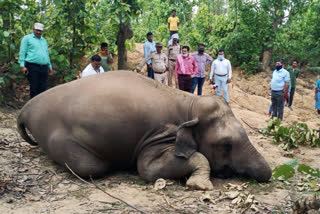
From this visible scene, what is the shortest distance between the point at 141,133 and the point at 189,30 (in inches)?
544

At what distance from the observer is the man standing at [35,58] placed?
722cm

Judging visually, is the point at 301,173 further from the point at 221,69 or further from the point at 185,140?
the point at 221,69

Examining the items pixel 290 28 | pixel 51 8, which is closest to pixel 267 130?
pixel 51 8

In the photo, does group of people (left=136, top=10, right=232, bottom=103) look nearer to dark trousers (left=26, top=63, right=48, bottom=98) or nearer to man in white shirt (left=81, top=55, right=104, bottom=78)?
man in white shirt (left=81, top=55, right=104, bottom=78)

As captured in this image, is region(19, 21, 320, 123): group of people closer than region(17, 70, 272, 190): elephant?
No

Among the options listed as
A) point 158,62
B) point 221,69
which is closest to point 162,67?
point 158,62

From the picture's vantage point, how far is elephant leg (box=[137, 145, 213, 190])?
15.6ft

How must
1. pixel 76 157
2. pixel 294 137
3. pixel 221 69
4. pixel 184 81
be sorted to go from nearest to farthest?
pixel 76 157 < pixel 294 137 < pixel 184 81 < pixel 221 69

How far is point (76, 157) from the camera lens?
4.78m

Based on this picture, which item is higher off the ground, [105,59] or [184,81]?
[105,59]

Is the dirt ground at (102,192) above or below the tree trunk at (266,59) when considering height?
below

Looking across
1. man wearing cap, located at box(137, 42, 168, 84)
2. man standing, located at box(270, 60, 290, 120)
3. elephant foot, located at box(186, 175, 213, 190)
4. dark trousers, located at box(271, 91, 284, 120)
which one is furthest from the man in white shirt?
dark trousers, located at box(271, 91, 284, 120)

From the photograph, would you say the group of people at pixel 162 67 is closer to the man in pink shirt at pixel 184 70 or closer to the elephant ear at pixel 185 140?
the man in pink shirt at pixel 184 70

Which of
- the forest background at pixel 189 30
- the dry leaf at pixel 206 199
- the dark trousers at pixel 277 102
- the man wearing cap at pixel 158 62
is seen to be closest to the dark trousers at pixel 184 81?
the man wearing cap at pixel 158 62
